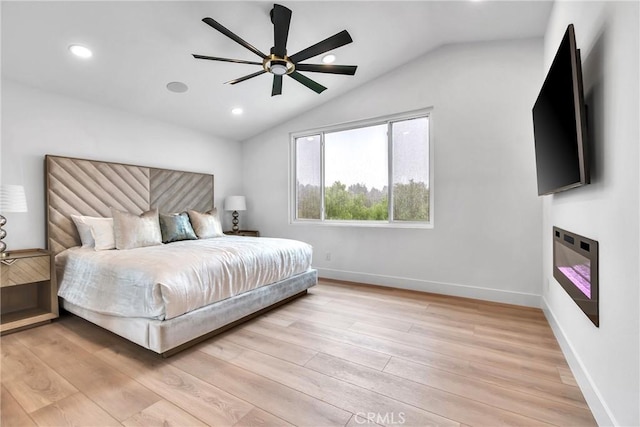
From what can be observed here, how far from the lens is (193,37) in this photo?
2.79 metres

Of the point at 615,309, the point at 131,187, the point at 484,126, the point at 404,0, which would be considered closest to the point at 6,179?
the point at 131,187

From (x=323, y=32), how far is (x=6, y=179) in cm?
355

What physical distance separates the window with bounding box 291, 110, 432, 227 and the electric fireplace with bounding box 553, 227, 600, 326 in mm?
1594

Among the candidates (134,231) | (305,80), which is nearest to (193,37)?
(305,80)

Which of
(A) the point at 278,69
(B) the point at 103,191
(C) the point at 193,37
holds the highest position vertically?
(C) the point at 193,37

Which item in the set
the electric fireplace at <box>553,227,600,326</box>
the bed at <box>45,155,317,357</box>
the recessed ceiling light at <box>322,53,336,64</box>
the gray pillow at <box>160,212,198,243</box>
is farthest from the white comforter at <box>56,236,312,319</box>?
the electric fireplace at <box>553,227,600,326</box>

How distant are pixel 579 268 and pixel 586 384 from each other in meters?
0.66

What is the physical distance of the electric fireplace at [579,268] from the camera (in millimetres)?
1513

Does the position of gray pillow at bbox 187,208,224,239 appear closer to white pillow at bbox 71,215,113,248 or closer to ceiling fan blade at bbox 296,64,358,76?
white pillow at bbox 71,215,113,248

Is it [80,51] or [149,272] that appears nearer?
[149,272]

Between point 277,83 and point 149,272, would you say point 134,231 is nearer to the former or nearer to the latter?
point 149,272

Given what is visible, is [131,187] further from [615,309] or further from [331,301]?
[615,309]

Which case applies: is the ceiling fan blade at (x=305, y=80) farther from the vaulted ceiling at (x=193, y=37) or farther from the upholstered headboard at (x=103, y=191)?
the upholstered headboard at (x=103, y=191)

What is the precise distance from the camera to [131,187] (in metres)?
3.84
